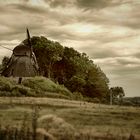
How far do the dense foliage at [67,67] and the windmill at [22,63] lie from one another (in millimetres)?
2552

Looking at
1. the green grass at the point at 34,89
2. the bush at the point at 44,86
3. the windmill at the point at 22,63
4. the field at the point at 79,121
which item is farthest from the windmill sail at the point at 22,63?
the field at the point at 79,121

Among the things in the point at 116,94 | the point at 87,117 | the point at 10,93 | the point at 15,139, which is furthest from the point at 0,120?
the point at 116,94

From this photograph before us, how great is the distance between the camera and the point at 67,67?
108438 millimetres

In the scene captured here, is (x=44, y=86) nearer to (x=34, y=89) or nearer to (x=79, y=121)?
(x=34, y=89)

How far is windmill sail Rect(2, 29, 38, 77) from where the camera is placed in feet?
337

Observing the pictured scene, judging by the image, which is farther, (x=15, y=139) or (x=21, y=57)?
(x=21, y=57)

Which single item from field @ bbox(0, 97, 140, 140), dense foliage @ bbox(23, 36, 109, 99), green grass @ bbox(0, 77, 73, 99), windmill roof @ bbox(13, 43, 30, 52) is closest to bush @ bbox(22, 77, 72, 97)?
green grass @ bbox(0, 77, 73, 99)

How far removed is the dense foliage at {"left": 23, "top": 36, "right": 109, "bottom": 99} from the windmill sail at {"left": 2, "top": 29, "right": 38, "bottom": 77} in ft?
8.60

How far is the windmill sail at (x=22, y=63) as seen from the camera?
102688 mm

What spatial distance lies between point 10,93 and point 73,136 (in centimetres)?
3590

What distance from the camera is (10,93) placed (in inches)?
2522

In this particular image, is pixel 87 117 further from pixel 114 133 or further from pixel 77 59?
pixel 77 59

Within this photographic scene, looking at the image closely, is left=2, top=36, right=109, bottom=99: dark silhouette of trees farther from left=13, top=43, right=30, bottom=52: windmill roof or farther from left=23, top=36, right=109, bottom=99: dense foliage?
left=13, top=43, right=30, bottom=52: windmill roof

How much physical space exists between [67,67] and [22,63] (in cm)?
1153
